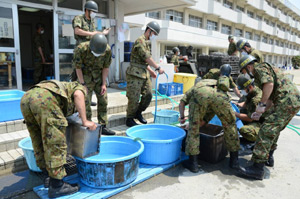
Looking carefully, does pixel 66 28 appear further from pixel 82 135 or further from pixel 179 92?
pixel 82 135

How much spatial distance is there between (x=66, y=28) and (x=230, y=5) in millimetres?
27300

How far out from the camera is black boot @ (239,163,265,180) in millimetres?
2959

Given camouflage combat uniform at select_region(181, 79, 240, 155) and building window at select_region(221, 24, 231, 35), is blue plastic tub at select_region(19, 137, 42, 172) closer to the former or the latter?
camouflage combat uniform at select_region(181, 79, 240, 155)

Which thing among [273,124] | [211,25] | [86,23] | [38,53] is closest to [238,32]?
[211,25]

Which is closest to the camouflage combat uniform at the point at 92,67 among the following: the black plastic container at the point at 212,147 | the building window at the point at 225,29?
the black plastic container at the point at 212,147

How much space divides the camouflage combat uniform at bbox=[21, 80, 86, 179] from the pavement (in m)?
0.60

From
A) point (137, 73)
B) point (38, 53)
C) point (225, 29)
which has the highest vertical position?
point (225, 29)

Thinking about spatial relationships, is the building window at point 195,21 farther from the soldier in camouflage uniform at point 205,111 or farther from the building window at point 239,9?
the soldier in camouflage uniform at point 205,111

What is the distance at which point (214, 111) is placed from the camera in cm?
309

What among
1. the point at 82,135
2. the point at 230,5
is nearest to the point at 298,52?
the point at 230,5

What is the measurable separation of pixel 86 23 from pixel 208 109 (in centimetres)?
258

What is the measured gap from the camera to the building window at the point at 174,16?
20500 mm

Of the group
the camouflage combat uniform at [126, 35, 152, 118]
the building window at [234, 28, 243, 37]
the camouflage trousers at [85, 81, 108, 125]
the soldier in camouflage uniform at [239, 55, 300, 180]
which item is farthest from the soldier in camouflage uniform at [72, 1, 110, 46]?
the building window at [234, 28, 243, 37]

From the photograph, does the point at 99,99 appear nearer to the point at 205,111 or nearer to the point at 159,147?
the point at 159,147
